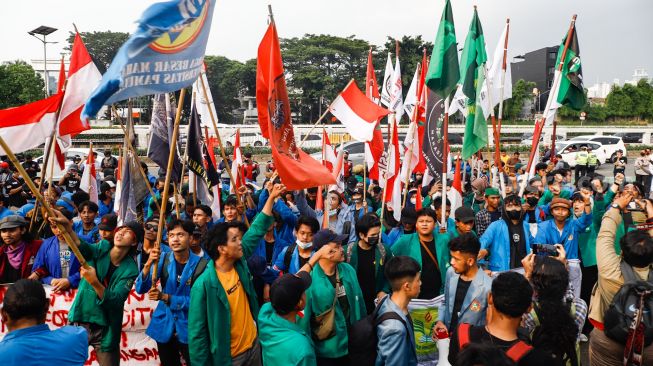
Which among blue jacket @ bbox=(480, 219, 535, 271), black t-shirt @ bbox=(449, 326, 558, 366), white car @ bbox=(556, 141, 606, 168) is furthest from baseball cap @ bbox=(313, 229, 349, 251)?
white car @ bbox=(556, 141, 606, 168)

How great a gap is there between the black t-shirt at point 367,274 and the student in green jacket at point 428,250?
0.28 meters

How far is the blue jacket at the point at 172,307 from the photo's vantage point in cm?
400

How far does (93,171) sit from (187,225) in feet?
15.5

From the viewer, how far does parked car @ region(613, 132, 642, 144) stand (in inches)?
1501

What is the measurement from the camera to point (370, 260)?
4.58 metres

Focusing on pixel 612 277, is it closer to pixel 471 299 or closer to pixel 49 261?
pixel 471 299

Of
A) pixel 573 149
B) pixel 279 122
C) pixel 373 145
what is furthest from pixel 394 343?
pixel 573 149

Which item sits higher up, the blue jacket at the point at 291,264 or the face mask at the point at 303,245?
the face mask at the point at 303,245

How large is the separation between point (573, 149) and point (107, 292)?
26.0m

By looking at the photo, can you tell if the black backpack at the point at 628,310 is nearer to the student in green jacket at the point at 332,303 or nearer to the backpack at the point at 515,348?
the backpack at the point at 515,348

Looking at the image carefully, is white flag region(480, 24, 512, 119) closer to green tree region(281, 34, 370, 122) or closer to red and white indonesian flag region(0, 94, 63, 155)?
red and white indonesian flag region(0, 94, 63, 155)

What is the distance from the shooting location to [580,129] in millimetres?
43906

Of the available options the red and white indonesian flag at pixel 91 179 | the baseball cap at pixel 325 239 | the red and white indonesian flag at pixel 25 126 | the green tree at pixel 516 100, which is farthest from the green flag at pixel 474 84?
the green tree at pixel 516 100

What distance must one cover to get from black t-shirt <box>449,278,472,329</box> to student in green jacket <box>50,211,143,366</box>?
2326 mm
